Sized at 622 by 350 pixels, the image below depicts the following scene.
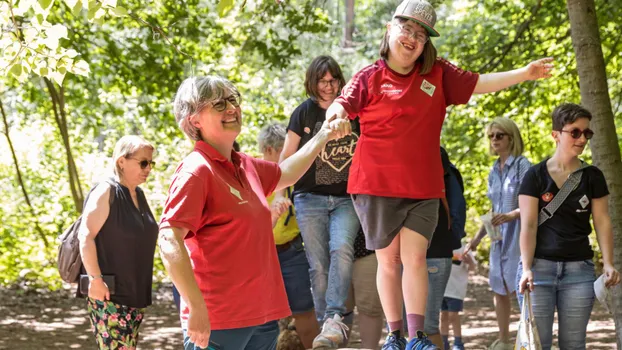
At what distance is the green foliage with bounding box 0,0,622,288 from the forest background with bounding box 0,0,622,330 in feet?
0.08

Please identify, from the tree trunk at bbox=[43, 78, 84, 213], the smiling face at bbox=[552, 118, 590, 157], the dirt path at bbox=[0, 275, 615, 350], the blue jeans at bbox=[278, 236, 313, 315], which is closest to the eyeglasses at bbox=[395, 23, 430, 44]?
the smiling face at bbox=[552, 118, 590, 157]

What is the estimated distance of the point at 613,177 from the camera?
711 cm

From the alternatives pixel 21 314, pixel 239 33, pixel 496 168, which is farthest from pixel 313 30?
pixel 21 314

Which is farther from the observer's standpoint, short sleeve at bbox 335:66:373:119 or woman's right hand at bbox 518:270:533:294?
woman's right hand at bbox 518:270:533:294

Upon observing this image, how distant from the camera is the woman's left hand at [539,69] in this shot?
493cm

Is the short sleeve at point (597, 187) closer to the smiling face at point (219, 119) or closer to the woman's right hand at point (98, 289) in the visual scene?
the smiling face at point (219, 119)

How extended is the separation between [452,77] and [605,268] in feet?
5.82

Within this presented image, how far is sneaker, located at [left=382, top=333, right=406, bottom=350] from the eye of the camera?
5098 mm

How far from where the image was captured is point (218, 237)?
143 inches

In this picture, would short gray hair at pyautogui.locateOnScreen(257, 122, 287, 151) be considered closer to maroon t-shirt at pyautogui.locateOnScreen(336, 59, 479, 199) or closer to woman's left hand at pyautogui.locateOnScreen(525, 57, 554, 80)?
maroon t-shirt at pyautogui.locateOnScreen(336, 59, 479, 199)

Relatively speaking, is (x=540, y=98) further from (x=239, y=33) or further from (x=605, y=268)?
(x=605, y=268)

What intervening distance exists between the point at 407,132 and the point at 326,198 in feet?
4.71

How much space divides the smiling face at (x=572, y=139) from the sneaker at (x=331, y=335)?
1895mm

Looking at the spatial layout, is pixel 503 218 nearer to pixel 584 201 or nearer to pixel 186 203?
pixel 584 201
